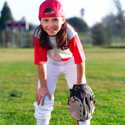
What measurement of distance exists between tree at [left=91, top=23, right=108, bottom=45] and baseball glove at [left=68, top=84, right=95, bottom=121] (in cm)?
4742

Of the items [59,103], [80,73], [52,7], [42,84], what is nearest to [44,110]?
[42,84]

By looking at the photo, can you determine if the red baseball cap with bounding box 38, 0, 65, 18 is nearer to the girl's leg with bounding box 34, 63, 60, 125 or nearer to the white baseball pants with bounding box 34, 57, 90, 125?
the white baseball pants with bounding box 34, 57, 90, 125

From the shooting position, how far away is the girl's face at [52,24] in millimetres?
2957

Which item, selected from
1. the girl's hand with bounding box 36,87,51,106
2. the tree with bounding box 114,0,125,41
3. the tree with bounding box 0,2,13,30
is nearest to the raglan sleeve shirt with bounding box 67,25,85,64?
the girl's hand with bounding box 36,87,51,106

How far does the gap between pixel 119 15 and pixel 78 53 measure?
60.7 m

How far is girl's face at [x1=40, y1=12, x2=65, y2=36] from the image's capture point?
9.70 ft

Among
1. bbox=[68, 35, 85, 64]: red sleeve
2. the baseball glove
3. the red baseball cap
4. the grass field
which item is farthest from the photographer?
the grass field

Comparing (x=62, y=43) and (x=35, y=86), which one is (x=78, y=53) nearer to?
(x=62, y=43)

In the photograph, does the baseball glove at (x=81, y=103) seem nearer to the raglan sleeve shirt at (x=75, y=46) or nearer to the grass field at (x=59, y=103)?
the raglan sleeve shirt at (x=75, y=46)

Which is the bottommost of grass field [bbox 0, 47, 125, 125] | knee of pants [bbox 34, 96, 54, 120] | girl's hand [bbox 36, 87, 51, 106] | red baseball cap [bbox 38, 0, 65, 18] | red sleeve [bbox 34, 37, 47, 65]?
grass field [bbox 0, 47, 125, 125]

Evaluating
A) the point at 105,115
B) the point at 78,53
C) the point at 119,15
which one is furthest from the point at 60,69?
the point at 119,15

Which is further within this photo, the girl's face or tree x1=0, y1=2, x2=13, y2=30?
tree x1=0, y1=2, x2=13, y2=30

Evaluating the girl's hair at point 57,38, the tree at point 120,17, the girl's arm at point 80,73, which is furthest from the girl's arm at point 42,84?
the tree at point 120,17

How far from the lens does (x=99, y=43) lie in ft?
→ 164
